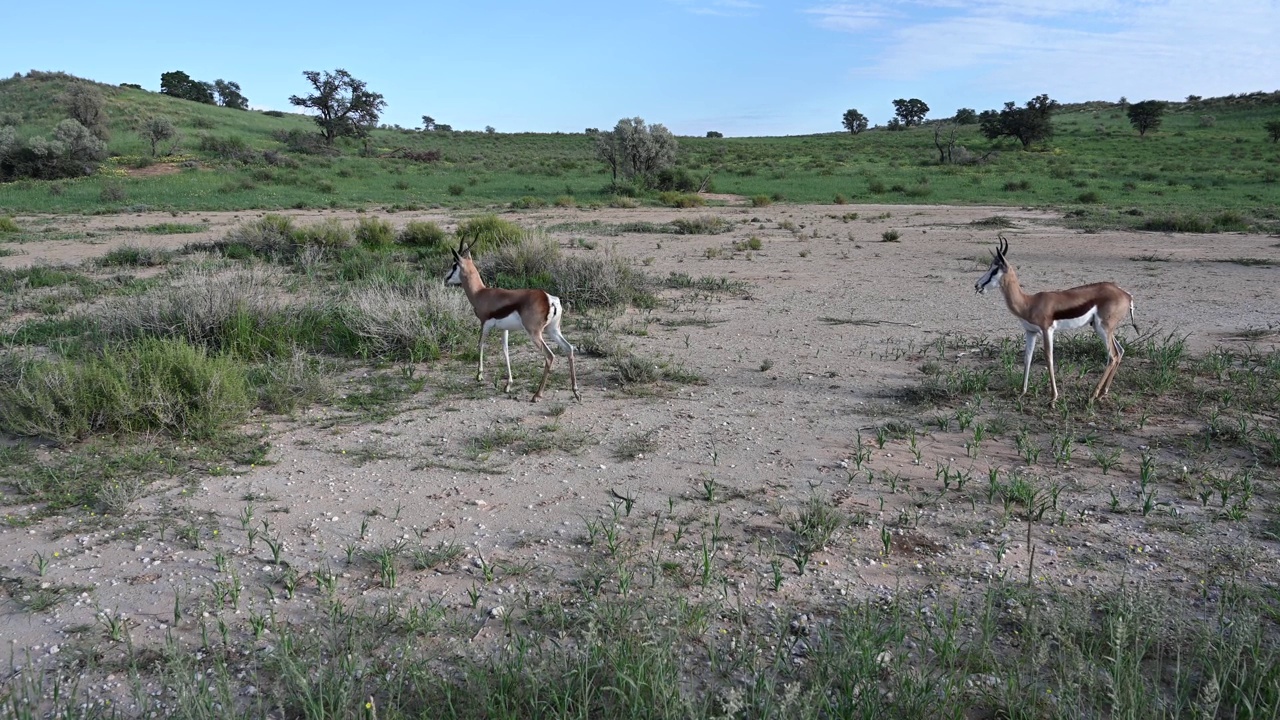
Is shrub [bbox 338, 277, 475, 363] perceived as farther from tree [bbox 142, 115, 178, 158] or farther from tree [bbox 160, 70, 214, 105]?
tree [bbox 160, 70, 214, 105]

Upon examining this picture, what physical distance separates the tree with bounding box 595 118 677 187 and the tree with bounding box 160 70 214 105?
217 ft

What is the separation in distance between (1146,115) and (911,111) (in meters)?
40.2

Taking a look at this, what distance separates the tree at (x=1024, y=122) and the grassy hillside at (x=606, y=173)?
5.45 feet

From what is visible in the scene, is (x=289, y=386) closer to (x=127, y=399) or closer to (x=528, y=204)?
(x=127, y=399)

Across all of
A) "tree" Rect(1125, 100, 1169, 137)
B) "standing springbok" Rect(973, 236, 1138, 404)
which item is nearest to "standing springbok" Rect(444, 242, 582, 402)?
"standing springbok" Rect(973, 236, 1138, 404)

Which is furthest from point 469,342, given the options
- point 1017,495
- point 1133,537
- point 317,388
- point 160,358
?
point 1133,537

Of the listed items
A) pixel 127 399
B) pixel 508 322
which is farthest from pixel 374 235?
pixel 127 399

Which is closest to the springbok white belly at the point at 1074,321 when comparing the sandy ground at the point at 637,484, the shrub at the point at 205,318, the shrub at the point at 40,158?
the sandy ground at the point at 637,484

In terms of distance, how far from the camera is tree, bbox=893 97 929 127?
101 m

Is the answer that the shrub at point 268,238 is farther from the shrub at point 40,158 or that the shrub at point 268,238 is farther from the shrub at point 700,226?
the shrub at point 40,158

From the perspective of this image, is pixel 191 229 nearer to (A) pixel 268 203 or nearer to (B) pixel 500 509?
(A) pixel 268 203

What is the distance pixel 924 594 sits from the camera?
13.2ft

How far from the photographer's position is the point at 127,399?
609 centimetres

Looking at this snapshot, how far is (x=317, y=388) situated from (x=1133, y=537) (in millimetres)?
6400
